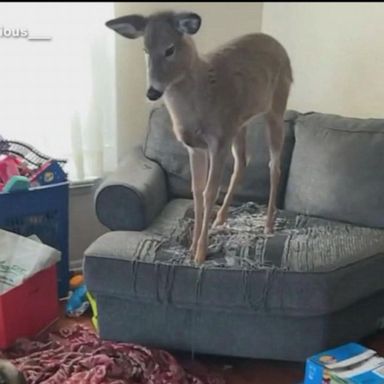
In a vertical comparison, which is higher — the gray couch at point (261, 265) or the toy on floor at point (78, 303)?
the gray couch at point (261, 265)

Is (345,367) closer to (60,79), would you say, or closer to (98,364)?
(98,364)

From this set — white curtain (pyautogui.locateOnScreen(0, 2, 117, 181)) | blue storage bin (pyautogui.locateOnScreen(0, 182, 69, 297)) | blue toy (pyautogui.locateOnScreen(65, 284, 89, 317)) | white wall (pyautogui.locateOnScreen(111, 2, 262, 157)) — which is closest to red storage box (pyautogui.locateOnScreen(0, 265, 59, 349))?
blue toy (pyautogui.locateOnScreen(65, 284, 89, 317))

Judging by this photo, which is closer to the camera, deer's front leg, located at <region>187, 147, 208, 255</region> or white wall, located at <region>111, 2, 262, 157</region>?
deer's front leg, located at <region>187, 147, 208, 255</region>

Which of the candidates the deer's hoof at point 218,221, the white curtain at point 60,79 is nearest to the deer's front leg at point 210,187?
the deer's hoof at point 218,221

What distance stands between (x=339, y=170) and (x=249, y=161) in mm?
442

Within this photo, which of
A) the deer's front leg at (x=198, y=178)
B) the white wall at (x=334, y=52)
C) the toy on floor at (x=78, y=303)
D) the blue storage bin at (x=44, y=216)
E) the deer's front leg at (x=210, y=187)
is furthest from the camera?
the white wall at (x=334, y=52)

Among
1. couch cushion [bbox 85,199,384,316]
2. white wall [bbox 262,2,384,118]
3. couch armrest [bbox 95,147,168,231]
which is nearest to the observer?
couch cushion [bbox 85,199,384,316]

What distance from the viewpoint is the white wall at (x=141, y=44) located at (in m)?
2.90

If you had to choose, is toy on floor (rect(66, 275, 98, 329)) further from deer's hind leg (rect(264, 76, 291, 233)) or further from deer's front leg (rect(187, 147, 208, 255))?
deer's hind leg (rect(264, 76, 291, 233))

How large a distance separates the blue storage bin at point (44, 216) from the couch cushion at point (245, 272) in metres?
0.48

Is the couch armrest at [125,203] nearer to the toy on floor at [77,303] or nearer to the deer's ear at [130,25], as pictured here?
the toy on floor at [77,303]

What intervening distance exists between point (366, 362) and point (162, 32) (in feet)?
4.22

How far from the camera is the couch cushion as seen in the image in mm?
1945

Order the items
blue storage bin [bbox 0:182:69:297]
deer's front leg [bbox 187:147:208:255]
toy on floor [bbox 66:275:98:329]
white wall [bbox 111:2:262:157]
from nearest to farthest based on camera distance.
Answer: deer's front leg [bbox 187:147:208:255], blue storage bin [bbox 0:182:69:297], toy on floor [bbox 66:275:98:329], white wall [bbox 111:2:262:157]
